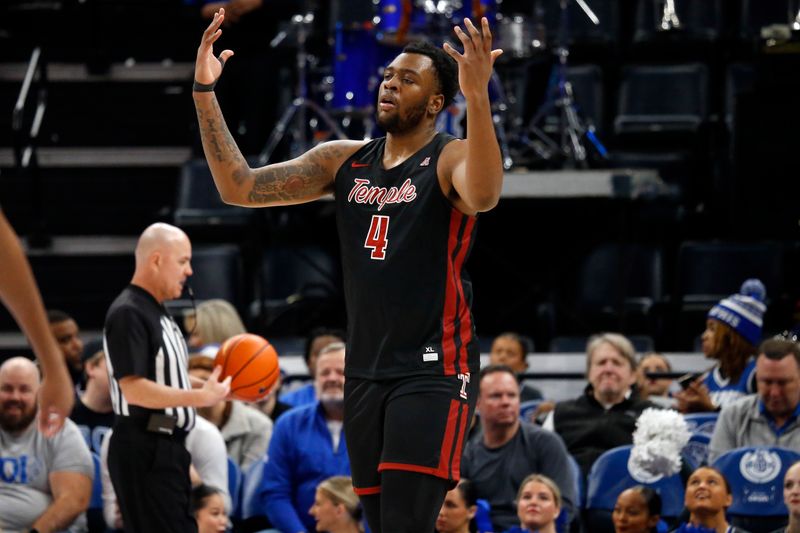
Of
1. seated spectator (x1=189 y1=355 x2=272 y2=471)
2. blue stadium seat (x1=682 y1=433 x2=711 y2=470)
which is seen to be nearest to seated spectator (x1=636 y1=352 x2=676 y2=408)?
blue stadium seat (x1=682 y1=433 x2=711 y2=470)

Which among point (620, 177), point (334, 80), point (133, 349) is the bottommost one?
point (133, 349)

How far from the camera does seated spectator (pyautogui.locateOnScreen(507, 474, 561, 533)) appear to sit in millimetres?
6453

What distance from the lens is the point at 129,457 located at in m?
5.73

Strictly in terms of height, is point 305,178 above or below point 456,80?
below

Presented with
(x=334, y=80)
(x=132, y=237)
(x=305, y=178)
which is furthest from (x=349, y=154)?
(x=132, y=237)

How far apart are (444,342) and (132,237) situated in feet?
27.4

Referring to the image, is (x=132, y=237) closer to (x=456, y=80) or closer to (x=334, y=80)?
(x=334, y=80)

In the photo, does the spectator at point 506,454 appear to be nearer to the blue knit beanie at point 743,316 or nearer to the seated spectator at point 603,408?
the seated spectator at point 603,408

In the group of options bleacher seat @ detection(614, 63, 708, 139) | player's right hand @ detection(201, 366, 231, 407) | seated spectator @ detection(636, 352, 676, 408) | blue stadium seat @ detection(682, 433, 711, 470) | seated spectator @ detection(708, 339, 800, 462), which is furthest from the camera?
bleacher seat @ detection(614, 63, 708, 139)

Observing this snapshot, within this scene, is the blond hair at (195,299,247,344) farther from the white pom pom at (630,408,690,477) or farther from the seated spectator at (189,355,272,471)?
the white pom pom at (630,408,690,477)

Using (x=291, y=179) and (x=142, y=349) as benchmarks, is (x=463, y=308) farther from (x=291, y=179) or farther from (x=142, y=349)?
(x=142, y=349)

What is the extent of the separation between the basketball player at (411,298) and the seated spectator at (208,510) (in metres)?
2.62

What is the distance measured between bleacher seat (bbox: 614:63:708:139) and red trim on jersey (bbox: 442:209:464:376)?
7933mm

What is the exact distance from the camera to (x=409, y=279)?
13.0 ft
